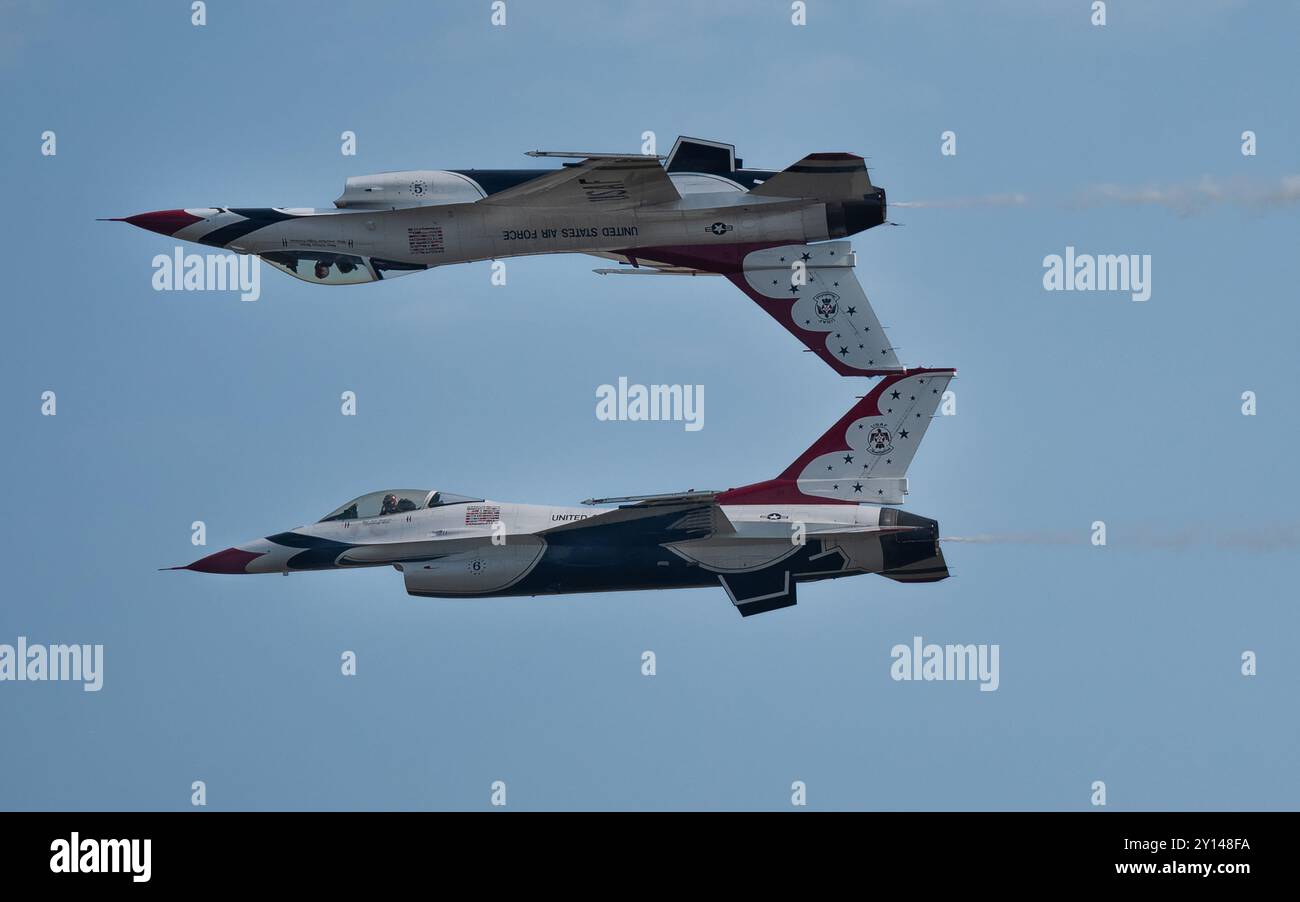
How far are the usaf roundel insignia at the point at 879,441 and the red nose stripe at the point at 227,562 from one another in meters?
9.56

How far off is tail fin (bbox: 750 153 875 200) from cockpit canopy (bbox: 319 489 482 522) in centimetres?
674

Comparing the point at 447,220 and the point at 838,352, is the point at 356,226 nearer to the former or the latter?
the point at 447,220

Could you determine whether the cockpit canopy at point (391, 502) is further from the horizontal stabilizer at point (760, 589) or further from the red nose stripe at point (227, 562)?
the horizontal stabilizer at point (760, 589)

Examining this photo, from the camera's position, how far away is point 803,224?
41188 mm

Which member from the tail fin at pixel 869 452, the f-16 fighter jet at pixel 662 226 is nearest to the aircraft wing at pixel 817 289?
the f-16 fighter jet at pixel 662 226

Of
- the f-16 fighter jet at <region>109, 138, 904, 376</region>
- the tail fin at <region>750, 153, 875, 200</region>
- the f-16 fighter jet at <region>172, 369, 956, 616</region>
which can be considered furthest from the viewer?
the f-16 fighter jet at <region>109, 138, 904, 376</region>

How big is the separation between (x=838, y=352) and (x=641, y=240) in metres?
3.59

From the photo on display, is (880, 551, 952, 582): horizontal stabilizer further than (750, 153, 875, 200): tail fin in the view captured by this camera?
No

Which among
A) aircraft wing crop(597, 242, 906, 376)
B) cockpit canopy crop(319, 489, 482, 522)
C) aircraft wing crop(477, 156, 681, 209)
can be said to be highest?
aircraft wing crop(477, 156, 681, 209)

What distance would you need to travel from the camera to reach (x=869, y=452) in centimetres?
4066

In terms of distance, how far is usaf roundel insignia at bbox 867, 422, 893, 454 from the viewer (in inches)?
1601

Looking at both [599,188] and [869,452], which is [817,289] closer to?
[869,452]

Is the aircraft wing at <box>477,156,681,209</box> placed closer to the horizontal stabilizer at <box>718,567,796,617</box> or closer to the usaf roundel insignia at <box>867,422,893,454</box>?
the usaf roundel insignia at <box>867,422,893,454</box>

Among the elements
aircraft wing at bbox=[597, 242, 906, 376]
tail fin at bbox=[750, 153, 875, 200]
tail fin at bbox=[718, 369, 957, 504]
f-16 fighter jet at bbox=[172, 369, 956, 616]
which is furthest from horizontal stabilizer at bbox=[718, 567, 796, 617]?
tail fin at bbox=[750, 153, 875, 200]
